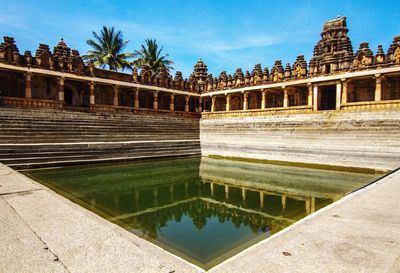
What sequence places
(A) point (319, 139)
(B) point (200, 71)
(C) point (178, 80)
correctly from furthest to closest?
(B) point (200, 71), (C) point (178, 80), (A) point (319, 139)

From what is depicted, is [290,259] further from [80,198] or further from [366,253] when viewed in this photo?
[80,198]

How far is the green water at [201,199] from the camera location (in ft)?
15.7

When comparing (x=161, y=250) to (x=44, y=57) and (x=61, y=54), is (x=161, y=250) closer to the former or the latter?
(x=44, y=57)

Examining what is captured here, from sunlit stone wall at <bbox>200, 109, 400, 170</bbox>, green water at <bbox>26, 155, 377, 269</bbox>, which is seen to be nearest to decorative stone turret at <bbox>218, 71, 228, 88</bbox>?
sunlit stone wall at <bbox>200, 109, 400, 170</bbox>

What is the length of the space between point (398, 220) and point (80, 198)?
6692 mm

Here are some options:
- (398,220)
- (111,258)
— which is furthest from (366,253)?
(111,258)

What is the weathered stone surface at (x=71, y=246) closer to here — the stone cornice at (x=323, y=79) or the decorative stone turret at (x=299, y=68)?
the stone cornice at (x=323, y=79)

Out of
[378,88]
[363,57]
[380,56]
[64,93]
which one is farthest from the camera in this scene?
[64,93]

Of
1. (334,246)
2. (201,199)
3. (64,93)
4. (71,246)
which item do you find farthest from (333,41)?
(71,246)

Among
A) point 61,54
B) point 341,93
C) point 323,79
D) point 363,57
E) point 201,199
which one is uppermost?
point 61,54

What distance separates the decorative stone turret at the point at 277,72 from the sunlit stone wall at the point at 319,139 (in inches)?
207

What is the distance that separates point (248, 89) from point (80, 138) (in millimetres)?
16194

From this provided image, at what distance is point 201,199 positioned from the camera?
24.7 feet

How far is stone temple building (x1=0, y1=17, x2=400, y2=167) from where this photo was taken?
54.7 ft
